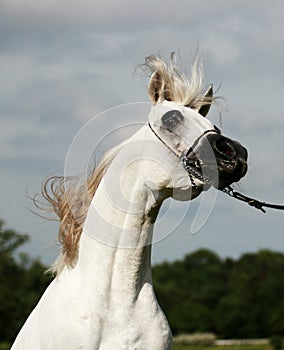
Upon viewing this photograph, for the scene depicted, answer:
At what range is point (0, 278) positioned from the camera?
58250 millimetres

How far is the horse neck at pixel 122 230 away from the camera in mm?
6293

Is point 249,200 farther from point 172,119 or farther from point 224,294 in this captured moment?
point 224,294

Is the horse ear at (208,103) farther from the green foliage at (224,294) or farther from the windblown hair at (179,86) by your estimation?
the green foliage at (224,294)

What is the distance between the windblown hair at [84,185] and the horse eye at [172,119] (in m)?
0.17

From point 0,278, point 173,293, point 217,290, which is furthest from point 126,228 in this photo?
point 217,290

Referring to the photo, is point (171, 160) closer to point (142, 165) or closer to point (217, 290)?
point (142, 165)

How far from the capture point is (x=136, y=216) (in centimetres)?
630

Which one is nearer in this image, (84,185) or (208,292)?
(84,185)

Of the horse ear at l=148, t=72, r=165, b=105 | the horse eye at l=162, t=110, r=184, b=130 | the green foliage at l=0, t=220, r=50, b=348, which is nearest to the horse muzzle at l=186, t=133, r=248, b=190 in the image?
the horse eye at l=162, t=110, r=184, b=130

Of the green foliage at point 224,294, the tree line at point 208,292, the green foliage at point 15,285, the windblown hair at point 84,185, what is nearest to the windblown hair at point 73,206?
the windblown hair at point 84,185

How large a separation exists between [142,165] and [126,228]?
1.51 feet

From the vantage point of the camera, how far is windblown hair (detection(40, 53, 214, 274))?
6.40m

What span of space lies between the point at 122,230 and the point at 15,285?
2189 inches

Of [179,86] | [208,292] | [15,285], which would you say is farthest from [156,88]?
[208,292]
